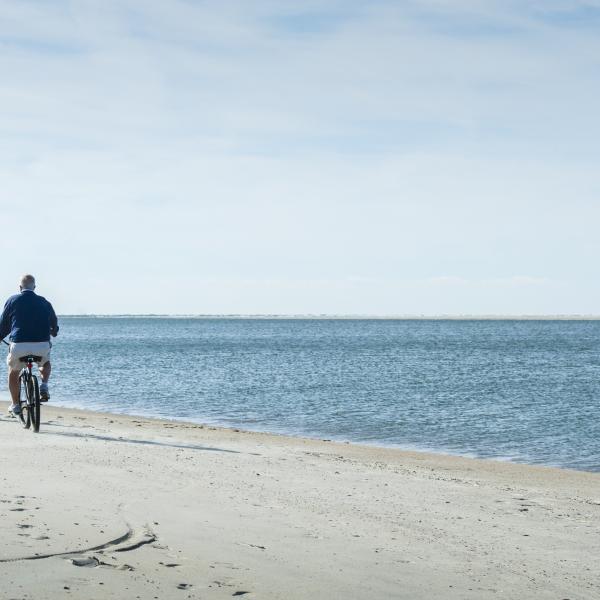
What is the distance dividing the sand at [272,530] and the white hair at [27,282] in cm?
316

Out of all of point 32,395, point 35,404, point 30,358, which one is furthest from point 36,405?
point 30,358

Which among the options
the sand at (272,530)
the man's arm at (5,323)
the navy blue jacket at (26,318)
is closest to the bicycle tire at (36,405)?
the navy blue jacket at (26,318)

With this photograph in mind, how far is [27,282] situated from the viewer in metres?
14.6

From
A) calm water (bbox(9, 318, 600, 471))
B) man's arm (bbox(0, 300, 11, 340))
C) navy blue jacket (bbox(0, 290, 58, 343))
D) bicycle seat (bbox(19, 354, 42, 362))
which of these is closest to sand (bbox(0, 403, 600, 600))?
bicycle seat (bbox(19, 354, 42, 362))

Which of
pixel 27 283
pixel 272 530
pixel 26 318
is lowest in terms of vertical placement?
pixel 272 530

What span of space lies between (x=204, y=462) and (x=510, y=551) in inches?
212

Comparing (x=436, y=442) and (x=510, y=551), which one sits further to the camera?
(x=436, y=442)

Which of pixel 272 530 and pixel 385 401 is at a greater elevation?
pixel 272 530

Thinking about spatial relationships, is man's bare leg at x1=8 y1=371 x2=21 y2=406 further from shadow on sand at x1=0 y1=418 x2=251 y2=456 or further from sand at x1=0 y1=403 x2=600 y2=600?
sand at x1=0 y1=403 x2=600 y2=600

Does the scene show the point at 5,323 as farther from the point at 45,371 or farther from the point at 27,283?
the point at 45,371

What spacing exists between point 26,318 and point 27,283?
0.62 m

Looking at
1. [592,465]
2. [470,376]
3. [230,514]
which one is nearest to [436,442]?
[592,465]

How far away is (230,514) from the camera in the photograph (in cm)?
815

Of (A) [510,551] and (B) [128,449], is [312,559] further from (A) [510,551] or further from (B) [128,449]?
(B) [128,449]
